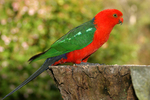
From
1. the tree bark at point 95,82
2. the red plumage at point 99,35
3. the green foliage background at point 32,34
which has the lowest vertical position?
the tree bark at point 95,82

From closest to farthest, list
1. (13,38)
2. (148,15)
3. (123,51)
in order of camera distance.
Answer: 1. (13,38)
2. (123,51)
3. (148,15)

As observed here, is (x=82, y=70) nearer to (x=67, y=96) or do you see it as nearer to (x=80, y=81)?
Answer: (x=80, y=81)

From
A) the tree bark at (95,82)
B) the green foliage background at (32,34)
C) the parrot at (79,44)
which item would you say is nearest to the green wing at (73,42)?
the parrot at (79,44)

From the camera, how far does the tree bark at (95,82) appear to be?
263 centimetres

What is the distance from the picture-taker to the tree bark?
2.63 m

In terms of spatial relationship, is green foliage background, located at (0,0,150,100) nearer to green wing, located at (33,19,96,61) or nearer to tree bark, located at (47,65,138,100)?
green wing, located at (33,19,96,61)

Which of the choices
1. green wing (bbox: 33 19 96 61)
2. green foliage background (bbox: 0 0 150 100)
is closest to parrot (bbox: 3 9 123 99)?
green wing (bbox: 33 19 96 61)

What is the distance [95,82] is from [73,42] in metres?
1.06

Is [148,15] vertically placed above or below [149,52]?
above

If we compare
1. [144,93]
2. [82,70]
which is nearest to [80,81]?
[82,70]

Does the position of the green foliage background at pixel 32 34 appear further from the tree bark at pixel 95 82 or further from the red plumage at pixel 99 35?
the tree bark at pixel 95 82

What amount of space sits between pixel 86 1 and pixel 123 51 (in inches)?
92.5

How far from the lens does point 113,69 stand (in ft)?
8.64

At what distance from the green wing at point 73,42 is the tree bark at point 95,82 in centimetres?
55
